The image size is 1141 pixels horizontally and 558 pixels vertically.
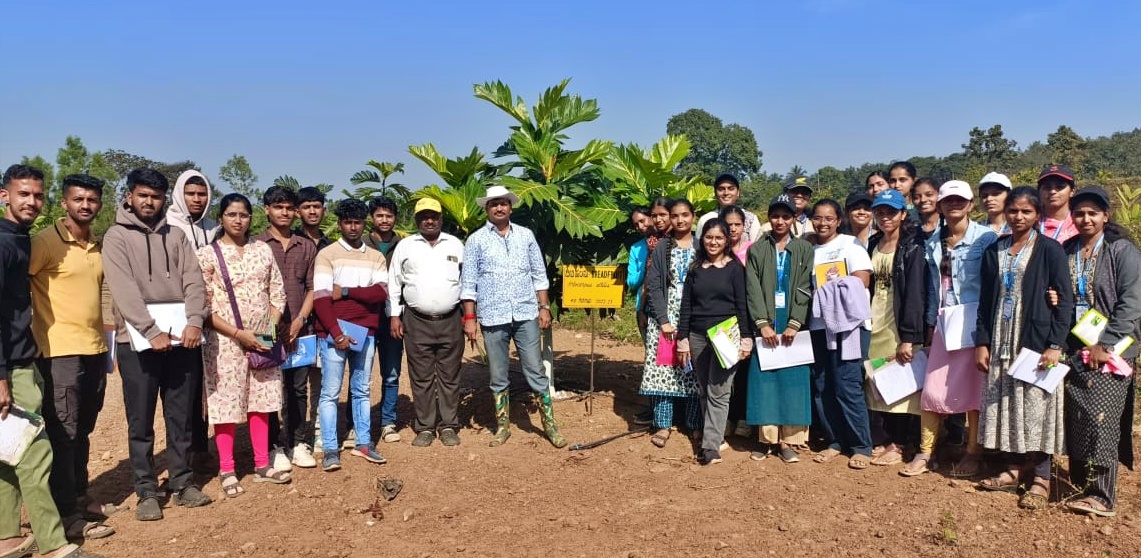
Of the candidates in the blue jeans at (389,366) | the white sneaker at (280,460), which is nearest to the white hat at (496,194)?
the blue jeans at (389,366)

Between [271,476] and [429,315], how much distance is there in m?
1.48

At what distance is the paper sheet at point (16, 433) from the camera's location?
3.41 m

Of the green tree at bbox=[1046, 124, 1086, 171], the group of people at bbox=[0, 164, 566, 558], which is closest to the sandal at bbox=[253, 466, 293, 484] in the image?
the group of people at bbox=[0, 164, 566, 558]

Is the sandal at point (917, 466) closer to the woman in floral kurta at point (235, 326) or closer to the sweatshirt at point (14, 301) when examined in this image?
the woman in floral kurta at point (235, 326)

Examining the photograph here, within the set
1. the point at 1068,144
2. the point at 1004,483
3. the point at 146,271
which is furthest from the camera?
the point at 1068,144

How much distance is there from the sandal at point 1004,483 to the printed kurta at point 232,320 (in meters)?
4.47

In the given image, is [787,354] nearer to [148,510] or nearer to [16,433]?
[148,510]

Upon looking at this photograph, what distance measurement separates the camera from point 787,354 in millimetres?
4867

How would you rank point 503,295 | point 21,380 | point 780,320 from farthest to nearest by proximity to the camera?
point 503,295
point 780,320
point 21,380

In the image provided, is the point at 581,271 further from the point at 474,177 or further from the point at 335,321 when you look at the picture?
the point at 335,321

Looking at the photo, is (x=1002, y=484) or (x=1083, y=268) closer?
(x=1083, y=268)

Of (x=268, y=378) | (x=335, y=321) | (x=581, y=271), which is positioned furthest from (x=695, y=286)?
(x=268, y=378)

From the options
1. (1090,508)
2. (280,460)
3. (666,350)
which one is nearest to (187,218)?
(280,460)

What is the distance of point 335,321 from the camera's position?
15.9ft
